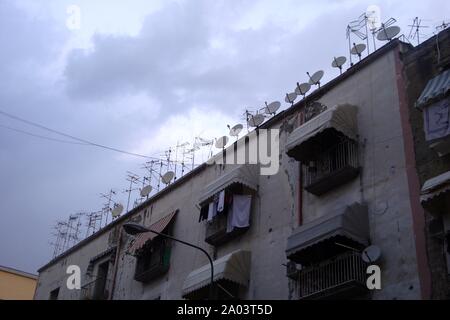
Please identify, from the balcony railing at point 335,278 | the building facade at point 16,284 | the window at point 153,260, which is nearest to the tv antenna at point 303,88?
the balcony railing at point 335,278

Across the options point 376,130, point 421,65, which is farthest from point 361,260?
point 421,65

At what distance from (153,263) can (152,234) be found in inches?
45.9

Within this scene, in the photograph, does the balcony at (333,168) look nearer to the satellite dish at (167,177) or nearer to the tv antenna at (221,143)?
the tv antenna at (221,143)

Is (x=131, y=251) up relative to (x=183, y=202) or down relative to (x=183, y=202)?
down

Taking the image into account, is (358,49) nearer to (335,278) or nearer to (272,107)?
(272,107)

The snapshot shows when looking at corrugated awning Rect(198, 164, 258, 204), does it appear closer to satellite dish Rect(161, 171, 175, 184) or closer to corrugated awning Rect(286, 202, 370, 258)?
corrugated awning Rect(286, 202, 370, 258)

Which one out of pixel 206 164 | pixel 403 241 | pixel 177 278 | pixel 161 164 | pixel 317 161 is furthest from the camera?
pixel 161 164

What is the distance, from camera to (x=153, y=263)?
27016mm

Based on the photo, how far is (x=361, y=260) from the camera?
58.3ft

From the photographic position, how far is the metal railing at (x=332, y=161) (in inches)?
779

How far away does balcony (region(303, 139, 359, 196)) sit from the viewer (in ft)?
64.1

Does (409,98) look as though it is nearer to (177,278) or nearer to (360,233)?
(360,233)

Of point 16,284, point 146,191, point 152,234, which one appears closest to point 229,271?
point 152,234

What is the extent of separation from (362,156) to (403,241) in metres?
3.25
